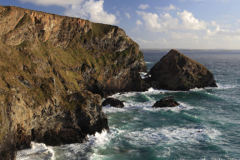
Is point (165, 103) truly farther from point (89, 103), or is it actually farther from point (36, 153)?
point (36, 153)

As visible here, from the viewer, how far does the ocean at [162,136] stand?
29.7 metres

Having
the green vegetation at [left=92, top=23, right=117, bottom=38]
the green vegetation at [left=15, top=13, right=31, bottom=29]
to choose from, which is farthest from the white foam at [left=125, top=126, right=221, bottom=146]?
the green vegetation at [left=92, top=23, right=117, bottom=38]

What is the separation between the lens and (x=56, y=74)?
47.0 metres

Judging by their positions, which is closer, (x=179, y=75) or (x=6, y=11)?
(x=6, y=11)

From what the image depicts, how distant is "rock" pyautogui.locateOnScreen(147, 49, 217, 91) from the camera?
76062mm

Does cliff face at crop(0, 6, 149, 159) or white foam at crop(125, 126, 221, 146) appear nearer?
cliff face at crop(0, 6, 149, 159)

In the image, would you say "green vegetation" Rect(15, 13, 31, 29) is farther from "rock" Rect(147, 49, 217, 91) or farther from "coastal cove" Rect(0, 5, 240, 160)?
"rock" Rect(147, 49, 217, 91)

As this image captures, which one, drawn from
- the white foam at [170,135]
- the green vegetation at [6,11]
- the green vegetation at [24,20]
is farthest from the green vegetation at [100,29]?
the white foam at [170,135]

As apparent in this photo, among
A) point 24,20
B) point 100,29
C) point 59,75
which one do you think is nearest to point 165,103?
point 59,75

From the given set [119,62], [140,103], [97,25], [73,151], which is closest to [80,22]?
[97,25]

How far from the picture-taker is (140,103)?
190 feet

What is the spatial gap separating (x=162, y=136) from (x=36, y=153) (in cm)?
2173

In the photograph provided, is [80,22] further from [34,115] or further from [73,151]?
[73,151]

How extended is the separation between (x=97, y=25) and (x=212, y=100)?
4785 cm
